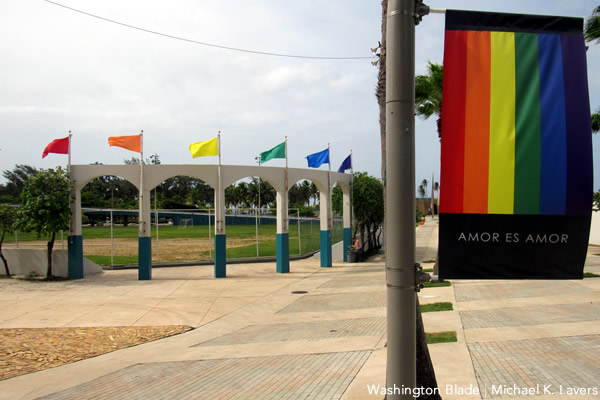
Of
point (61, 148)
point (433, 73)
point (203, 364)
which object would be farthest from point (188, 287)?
point (433, 73)

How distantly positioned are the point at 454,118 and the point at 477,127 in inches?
7.6

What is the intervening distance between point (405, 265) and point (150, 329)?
8355mm

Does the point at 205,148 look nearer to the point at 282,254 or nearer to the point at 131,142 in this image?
the point at 131,142

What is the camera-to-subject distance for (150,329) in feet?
33.9

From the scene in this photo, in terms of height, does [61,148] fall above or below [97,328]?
above

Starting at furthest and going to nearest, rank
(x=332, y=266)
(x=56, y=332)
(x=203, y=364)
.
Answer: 1. (x=332, y=266)
2. (x=56, y=332)
3. (x=203, y=364)

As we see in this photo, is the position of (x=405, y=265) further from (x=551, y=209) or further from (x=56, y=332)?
(x=56, y=332)

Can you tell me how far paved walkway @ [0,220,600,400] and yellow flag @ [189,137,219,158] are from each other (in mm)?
5072

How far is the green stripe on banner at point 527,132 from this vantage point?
3.76m

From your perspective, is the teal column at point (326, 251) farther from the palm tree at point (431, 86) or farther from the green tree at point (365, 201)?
the palm tree at point (431, 86)

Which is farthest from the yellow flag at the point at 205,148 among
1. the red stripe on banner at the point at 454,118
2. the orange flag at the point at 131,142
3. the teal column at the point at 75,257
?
the red stripe on banner at the point at 454,118

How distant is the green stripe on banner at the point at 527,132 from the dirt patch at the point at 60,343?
7.42 meters

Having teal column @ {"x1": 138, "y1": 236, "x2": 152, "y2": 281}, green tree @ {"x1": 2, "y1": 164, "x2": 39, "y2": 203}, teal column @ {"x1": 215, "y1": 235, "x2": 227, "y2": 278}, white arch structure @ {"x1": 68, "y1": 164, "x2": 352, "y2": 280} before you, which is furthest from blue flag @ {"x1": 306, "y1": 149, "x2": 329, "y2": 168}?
green tree @ {"x1": 2, "y1": 164, "x2": 39, "y2": 203}

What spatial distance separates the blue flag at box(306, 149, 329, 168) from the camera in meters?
22.1
